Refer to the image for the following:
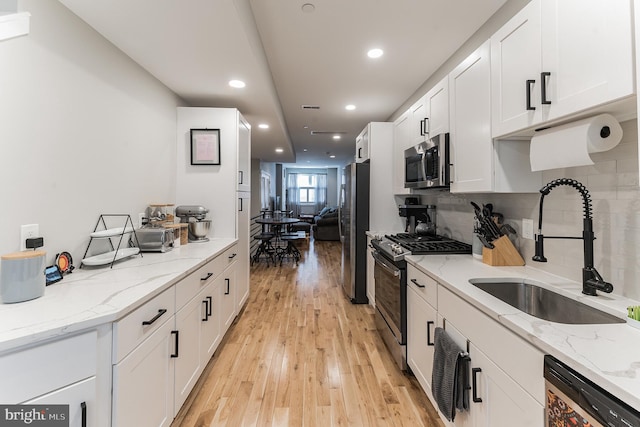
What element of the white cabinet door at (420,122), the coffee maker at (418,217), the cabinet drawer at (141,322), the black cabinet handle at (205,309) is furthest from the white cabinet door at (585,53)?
the black cabinet handle at (205,309)

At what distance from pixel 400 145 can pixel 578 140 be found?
211cm

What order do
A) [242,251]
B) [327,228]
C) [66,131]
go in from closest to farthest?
[66,131] < [242,251] < [327,228]

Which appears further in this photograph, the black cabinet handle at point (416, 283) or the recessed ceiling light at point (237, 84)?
the recessed ceiling light at point (237, 84)

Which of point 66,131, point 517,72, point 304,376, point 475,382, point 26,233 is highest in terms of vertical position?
point 517,72

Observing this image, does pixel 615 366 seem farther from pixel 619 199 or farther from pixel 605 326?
pixel 619 199

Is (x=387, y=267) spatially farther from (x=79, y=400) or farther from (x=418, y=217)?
(x=79, y=400)

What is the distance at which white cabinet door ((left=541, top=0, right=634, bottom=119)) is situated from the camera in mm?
897

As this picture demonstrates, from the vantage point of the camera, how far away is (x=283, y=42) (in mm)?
2416

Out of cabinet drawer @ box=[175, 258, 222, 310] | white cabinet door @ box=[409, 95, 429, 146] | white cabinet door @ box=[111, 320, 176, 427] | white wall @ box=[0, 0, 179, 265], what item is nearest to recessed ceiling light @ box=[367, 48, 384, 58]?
white cabinet door @ box=[409, 95, 429, 146]

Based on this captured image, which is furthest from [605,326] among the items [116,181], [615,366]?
[116,181]

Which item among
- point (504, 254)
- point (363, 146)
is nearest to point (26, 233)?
point (504, 254)

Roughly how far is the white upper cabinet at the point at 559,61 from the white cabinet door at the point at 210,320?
2.12 meters

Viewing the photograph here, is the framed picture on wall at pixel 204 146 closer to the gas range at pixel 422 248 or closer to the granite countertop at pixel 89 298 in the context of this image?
the granite countertop at pixel 89 298

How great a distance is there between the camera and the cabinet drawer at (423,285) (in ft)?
5.31
